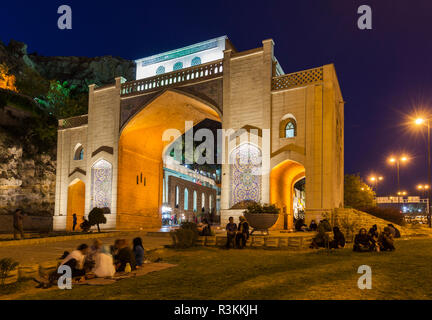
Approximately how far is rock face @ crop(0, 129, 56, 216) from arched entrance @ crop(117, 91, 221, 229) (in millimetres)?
10607

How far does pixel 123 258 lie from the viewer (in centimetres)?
786

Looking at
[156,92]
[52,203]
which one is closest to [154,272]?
[156,92]

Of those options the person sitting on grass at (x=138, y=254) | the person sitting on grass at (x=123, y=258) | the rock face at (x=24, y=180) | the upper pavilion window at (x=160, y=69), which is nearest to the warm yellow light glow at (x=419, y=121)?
the person sitting on grass at (x=138, y=254)

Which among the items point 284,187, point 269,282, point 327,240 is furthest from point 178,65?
point 269,282

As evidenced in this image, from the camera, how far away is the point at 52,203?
31688mm

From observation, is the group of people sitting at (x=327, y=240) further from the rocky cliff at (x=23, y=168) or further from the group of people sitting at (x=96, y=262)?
the rocky cliff at (x=23, y=168)

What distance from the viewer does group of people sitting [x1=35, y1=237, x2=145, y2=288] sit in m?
7.00

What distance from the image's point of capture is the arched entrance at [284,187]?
1841 centimetres

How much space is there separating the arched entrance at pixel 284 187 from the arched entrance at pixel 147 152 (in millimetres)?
5260

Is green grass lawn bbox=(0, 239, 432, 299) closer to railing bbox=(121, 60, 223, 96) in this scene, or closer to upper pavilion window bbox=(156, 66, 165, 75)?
railing bbox=(121, 60, 223, 96)

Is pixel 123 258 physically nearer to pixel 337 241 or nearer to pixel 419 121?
pixel 337 241

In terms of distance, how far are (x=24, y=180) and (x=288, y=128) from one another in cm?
2237
